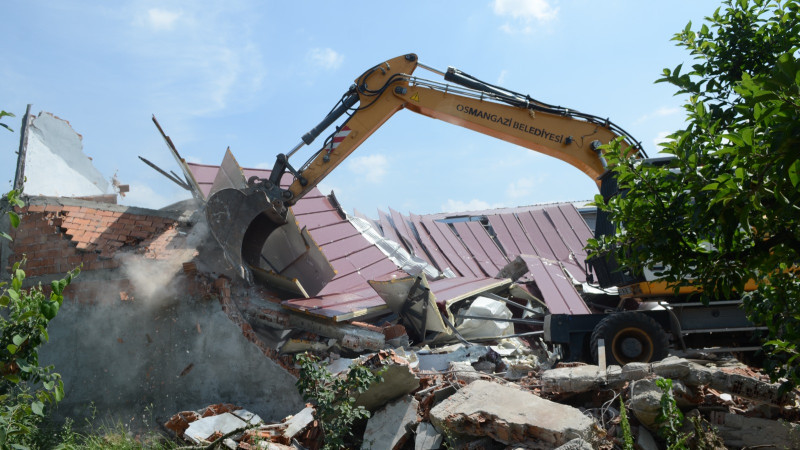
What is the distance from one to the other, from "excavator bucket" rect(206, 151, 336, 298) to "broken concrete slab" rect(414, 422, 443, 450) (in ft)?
11.2

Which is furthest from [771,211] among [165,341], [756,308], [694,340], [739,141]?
[165,341]

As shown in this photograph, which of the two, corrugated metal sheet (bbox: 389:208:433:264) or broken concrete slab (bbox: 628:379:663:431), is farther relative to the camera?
corrugated metal sheet (bbox: 389:208:433:264)

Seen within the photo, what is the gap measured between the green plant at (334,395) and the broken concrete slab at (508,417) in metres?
0.65

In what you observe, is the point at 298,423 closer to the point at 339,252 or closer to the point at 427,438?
the point at 427,438

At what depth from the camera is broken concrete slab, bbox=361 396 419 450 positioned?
5.03 m

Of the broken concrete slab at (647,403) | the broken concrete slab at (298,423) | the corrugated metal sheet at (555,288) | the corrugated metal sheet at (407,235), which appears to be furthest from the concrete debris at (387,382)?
the corrugated metal sheet at (407,235)

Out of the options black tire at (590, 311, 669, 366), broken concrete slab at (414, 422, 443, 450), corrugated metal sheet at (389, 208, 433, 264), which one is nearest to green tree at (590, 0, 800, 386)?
broken concrete slab at (414, 422, 443, 450)

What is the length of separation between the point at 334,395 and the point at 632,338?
365 centimetres

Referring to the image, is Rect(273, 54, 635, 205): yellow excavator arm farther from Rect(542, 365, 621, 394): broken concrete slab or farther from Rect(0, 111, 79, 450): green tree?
Rect(0, 111, 79, 450): green tree

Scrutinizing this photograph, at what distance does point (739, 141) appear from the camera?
2326 millimetres

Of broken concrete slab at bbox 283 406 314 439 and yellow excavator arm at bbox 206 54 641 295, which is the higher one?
yellow excavator arm at bbox 206 54 641 295

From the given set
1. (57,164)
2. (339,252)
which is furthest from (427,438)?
(57,164)

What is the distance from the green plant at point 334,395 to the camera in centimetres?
486

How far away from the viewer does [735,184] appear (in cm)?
237
